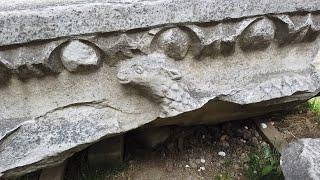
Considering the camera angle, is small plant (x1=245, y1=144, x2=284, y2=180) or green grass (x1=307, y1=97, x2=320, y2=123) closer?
small plant (x1=245, y1=144, x2=284, y2=180)

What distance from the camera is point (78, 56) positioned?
1410mm

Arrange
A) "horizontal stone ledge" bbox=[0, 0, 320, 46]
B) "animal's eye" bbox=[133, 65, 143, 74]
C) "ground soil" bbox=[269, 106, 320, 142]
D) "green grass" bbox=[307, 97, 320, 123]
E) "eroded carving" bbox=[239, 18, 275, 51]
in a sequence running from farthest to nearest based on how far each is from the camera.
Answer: "green grass" bbox=[307, 97, 320, 123] → "ground soil" bbox=[269, 106, 320, 142] → "eroded carving" bbox=[239, 18, 275, 51] → "animal's eye" bbox=[133, 65, 143, 74] → "horizontal stone ledge" bbox=[0, 0, 320, 46]

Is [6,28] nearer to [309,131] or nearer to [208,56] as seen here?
[208,56]

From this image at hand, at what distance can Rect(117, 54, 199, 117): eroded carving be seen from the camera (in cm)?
147

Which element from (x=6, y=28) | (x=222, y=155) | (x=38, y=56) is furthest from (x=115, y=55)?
(x=222, y=155)

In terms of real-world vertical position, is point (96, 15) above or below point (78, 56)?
above

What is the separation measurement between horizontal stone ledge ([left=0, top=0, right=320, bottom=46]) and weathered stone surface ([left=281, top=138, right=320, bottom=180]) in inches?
19.0

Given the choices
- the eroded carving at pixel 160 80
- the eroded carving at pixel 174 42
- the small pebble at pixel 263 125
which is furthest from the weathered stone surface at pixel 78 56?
the small pebble at pixel 263 125

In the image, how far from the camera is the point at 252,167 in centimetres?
179

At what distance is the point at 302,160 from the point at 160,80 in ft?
1.69

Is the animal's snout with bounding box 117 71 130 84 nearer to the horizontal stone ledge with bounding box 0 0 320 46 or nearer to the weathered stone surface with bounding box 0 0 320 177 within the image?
the weathered stone surface with bounding box 0 0 320 177

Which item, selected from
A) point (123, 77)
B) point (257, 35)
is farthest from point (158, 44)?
point (257, 35)

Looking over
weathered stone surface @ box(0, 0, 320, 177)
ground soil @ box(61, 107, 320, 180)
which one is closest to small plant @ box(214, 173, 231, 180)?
ground soil @ box(61, 107, 320, 180)

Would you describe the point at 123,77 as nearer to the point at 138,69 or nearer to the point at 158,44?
Result: the point at 138,69
